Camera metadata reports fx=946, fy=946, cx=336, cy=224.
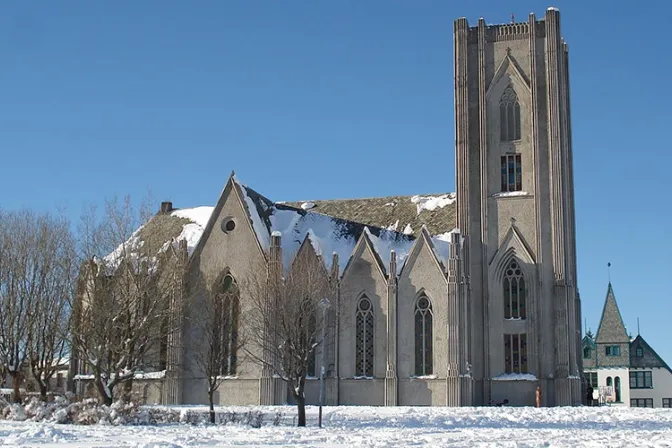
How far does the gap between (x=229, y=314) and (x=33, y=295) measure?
12020mm

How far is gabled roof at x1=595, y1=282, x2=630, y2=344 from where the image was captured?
10075 centimetres

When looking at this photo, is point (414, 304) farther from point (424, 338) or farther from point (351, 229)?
point (351, 229)

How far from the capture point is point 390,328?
181ft

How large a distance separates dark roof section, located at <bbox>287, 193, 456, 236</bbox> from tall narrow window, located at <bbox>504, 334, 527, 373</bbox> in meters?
8.33

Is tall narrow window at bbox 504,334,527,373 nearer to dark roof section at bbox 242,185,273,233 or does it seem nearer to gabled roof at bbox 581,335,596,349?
dark roof section at bbox 242,185,273,233

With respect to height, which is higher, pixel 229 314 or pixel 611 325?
pixel 611 325

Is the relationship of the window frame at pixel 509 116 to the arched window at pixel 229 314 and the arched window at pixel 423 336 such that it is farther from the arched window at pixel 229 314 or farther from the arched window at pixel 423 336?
the arched window at pixel 229 314

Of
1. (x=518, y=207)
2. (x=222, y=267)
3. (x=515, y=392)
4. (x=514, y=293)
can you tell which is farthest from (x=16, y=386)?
(x=518, y=207)

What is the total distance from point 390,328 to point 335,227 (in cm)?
803

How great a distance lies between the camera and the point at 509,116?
59312 mm

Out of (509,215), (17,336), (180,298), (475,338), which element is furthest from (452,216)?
(17,336)

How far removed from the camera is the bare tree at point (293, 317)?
127ft

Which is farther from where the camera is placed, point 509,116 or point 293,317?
point 509,116

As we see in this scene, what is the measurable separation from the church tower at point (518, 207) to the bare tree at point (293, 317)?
12127 millimetres
